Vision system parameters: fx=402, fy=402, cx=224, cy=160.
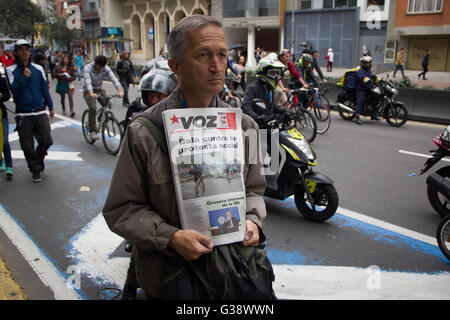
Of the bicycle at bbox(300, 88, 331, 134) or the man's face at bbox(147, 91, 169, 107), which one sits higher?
the man's face at bbox(147, 91, 169, 107)

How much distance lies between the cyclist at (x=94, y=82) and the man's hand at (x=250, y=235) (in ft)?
23.9

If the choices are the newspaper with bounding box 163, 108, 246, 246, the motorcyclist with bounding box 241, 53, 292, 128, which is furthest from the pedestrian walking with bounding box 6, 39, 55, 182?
the newspaper with bounding box 163, 108, 246, 246

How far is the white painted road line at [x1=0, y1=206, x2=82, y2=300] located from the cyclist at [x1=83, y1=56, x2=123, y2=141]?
3928 mm

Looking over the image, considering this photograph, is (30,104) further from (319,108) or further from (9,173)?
(319,108)

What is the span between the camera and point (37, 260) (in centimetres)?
383

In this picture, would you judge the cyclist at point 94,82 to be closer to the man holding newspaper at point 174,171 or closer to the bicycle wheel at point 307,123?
the bicycle wheel at point 307,123

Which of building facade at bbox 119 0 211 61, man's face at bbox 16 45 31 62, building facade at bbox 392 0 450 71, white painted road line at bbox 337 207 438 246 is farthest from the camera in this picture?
building facade at bbox 119 0 211 61

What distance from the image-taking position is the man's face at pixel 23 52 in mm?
5938

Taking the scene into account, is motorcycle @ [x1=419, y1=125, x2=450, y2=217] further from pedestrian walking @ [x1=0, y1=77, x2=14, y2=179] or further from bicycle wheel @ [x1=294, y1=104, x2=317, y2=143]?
pedestrian walking @ [x1=0, y1=77, x2=14, y2=179]

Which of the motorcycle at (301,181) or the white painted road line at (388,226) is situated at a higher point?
the motorcycle at (301,181)

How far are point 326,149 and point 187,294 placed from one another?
703 cm

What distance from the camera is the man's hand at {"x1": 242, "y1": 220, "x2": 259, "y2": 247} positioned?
169 cm

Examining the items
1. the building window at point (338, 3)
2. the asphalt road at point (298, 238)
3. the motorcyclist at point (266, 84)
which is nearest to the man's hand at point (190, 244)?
the asphalt road at point (298, 238)
